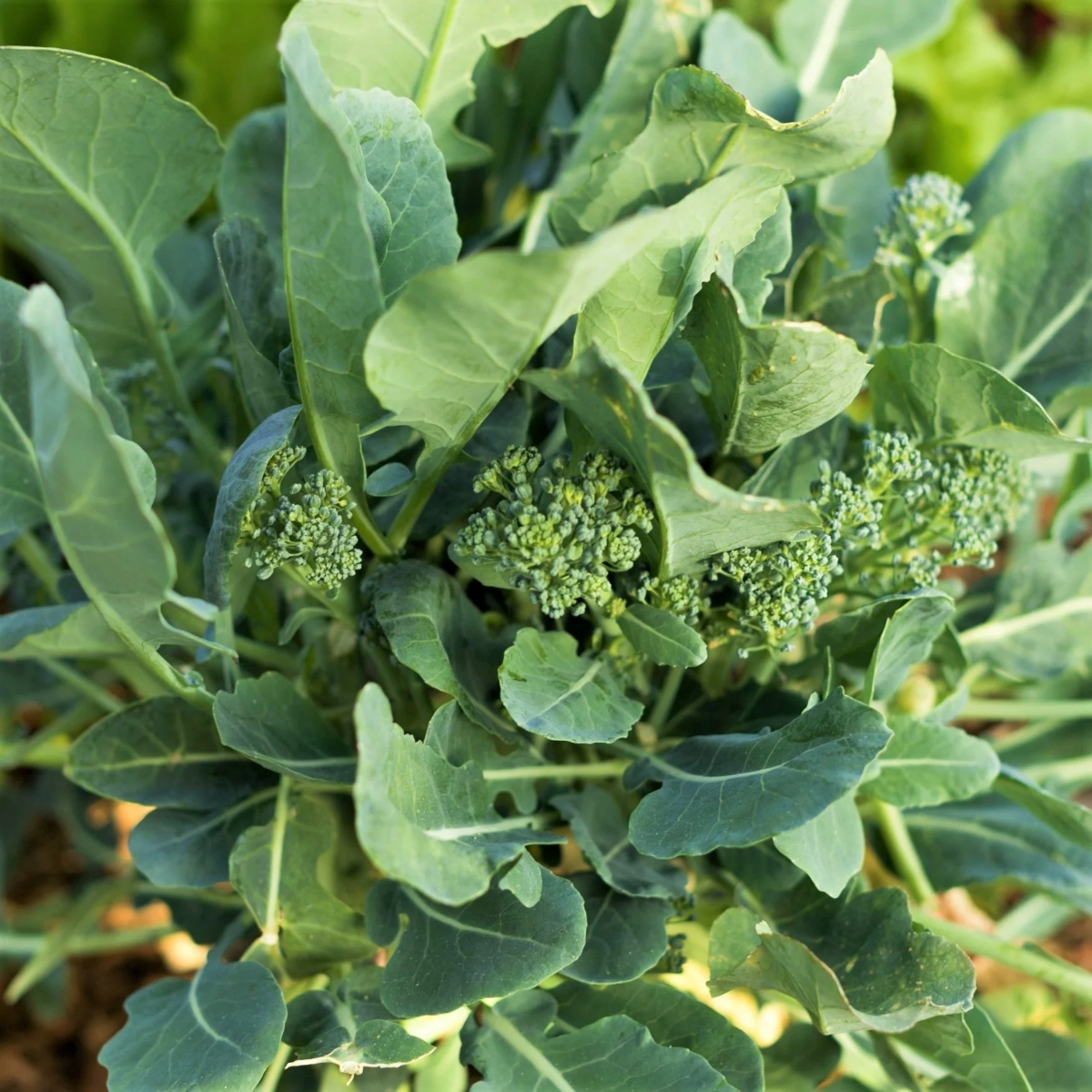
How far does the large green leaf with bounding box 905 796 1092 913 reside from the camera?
2.03 feet

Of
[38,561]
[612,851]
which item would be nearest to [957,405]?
[612,851]

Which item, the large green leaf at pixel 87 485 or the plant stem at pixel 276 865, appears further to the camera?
the plant stem at pixel 276 865

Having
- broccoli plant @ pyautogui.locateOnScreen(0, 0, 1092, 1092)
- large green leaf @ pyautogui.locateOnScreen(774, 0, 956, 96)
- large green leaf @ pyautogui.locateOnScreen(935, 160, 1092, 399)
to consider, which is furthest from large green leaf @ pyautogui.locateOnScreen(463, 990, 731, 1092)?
large green leaf @ pyautogui.locateOnScreen(774, 0, 956, 96)

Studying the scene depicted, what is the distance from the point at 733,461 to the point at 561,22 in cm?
38

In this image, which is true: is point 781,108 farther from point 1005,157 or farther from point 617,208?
point 617,208

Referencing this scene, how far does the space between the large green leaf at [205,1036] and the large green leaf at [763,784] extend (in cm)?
19

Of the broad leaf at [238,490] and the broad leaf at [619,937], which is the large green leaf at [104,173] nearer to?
the broad leaf at [238,490]

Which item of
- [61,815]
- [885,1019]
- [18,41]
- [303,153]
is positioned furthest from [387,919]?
[18,41]

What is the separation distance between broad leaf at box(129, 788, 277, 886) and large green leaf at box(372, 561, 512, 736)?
14 cm

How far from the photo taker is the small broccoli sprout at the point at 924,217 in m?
0.59

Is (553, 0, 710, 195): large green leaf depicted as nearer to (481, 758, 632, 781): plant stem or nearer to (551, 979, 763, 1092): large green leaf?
(481, 758, 632, 781): plant stem

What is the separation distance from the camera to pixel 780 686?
59 cm

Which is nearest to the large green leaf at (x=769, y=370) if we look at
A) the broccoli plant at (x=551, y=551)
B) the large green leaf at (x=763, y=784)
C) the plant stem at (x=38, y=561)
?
the broccoli plant at (x=551, y=551)

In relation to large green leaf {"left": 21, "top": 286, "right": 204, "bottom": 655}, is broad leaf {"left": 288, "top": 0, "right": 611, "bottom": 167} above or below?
above
